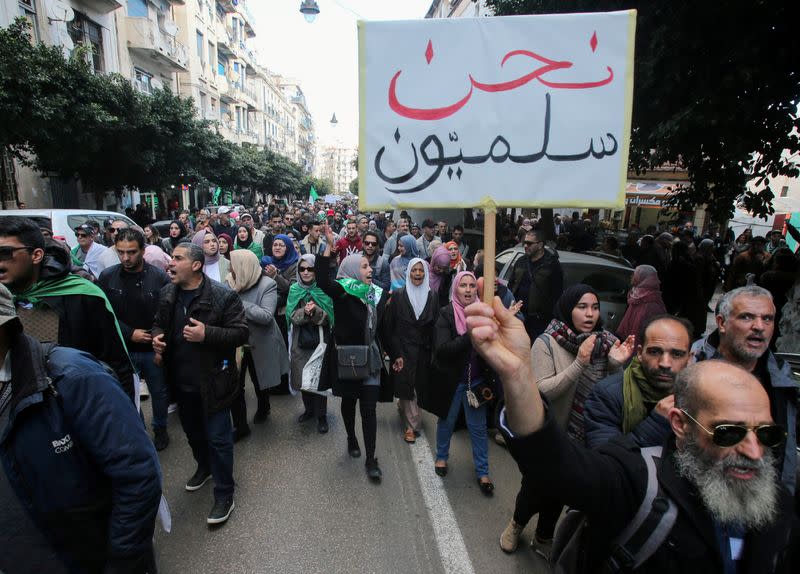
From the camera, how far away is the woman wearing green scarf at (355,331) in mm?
3797

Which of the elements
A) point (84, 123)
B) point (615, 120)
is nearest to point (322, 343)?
point (615, 120)

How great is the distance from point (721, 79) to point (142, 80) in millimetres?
25015

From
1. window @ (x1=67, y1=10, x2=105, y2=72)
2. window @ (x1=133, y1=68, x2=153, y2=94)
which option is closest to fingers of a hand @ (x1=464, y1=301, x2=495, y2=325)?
window @ (x1=67, y1=10, x2=105, y2=72)

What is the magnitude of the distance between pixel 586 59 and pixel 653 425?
1.56 m

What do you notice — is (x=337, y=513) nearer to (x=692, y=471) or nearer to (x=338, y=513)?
(x=338, y=513)

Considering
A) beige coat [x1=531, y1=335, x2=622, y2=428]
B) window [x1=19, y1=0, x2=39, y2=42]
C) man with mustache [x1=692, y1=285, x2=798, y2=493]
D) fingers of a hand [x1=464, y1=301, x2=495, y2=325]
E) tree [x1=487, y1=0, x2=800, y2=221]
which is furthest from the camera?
window [x1=19, y1=0, x2=39, y2=42]

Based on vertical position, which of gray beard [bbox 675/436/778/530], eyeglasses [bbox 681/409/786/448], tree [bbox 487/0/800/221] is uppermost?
tree [bbox 487/0/800/221]

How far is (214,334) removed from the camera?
124 inches

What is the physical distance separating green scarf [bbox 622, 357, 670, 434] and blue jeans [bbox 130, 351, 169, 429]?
3706mm

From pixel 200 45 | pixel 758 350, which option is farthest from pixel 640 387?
pixel 200 45

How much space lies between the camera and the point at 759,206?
21.4 ft

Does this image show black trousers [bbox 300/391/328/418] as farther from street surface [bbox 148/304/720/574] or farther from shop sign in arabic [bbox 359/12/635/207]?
shop sign in arabic [bbox 359/12/635/207]

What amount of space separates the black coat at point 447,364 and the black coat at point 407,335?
323 mm

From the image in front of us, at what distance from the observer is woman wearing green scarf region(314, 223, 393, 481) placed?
3797 mm
